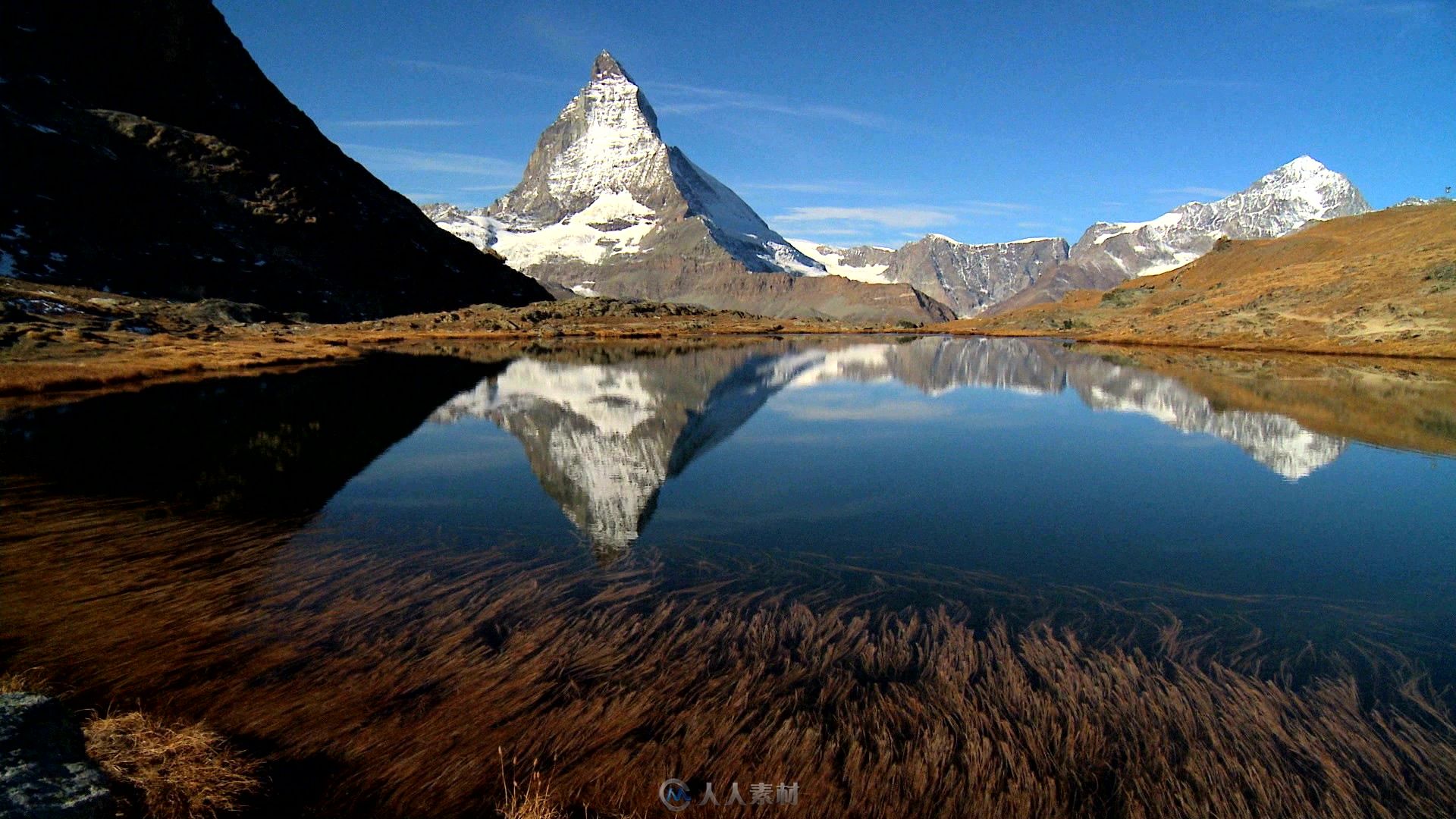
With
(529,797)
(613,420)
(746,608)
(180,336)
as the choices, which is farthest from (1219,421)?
(180,336)

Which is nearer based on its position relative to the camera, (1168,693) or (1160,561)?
(1168,693)

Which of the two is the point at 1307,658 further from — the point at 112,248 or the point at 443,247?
the point at 443,247

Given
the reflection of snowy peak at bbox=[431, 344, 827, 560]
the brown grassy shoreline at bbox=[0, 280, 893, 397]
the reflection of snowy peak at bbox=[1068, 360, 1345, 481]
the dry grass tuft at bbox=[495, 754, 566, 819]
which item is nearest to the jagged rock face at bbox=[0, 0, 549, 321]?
the brown grassy shoreline at bbox=[0, 280, 893, 397]

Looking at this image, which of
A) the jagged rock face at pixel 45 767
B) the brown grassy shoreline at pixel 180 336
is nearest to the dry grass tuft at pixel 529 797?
the jagged rock face at pixel 45 767

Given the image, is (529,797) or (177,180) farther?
(177,180)

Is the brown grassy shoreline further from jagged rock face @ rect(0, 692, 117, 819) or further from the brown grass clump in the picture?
jagged rock face @ rect(0, 692, 117, 819)

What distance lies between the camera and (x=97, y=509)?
17656mm

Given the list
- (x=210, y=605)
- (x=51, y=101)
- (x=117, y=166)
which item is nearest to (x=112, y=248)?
(x=117, y=166)

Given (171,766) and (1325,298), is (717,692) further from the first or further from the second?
(1325,298)

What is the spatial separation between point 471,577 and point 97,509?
11.4 m

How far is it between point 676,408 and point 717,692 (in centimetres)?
3144

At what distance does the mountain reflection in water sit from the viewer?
883 inches

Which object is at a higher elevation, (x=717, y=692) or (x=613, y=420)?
(x=717, y=692)

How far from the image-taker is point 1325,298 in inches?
3804
